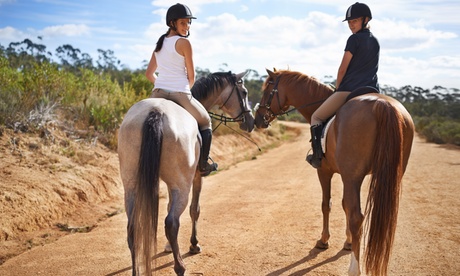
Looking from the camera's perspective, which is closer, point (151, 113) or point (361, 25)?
point (151, 113)

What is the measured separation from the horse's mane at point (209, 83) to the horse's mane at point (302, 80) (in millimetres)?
849

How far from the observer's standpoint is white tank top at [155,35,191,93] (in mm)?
4953

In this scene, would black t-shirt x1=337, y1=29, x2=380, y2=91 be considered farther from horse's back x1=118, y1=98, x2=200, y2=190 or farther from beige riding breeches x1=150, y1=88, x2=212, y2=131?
horse's back x1=118, y1=98, x2=200, y2=190

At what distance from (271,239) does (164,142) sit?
3.10 m

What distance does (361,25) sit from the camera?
5309 millimetres

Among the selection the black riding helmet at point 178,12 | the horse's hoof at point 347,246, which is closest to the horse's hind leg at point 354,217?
the horse's hoof at point 347,246

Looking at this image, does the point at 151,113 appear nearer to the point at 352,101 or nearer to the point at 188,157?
the point at 188,157

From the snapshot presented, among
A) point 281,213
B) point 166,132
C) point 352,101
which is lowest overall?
point 281,213

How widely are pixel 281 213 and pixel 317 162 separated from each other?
2396 millimetres

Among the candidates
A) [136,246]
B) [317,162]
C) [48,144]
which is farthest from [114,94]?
[136,246]

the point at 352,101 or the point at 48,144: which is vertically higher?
the point at 352,101

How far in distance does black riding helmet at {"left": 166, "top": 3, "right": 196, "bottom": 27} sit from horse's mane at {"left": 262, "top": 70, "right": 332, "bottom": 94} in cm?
232

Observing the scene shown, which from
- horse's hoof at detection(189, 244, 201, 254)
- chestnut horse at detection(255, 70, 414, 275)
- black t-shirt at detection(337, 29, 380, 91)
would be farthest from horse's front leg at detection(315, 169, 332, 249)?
horse's hoof at detection(189, 244, 201, 254)

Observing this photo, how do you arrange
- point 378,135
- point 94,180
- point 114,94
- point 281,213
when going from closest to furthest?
point 378,135, point 281,213, point 94,180, point 114,94
